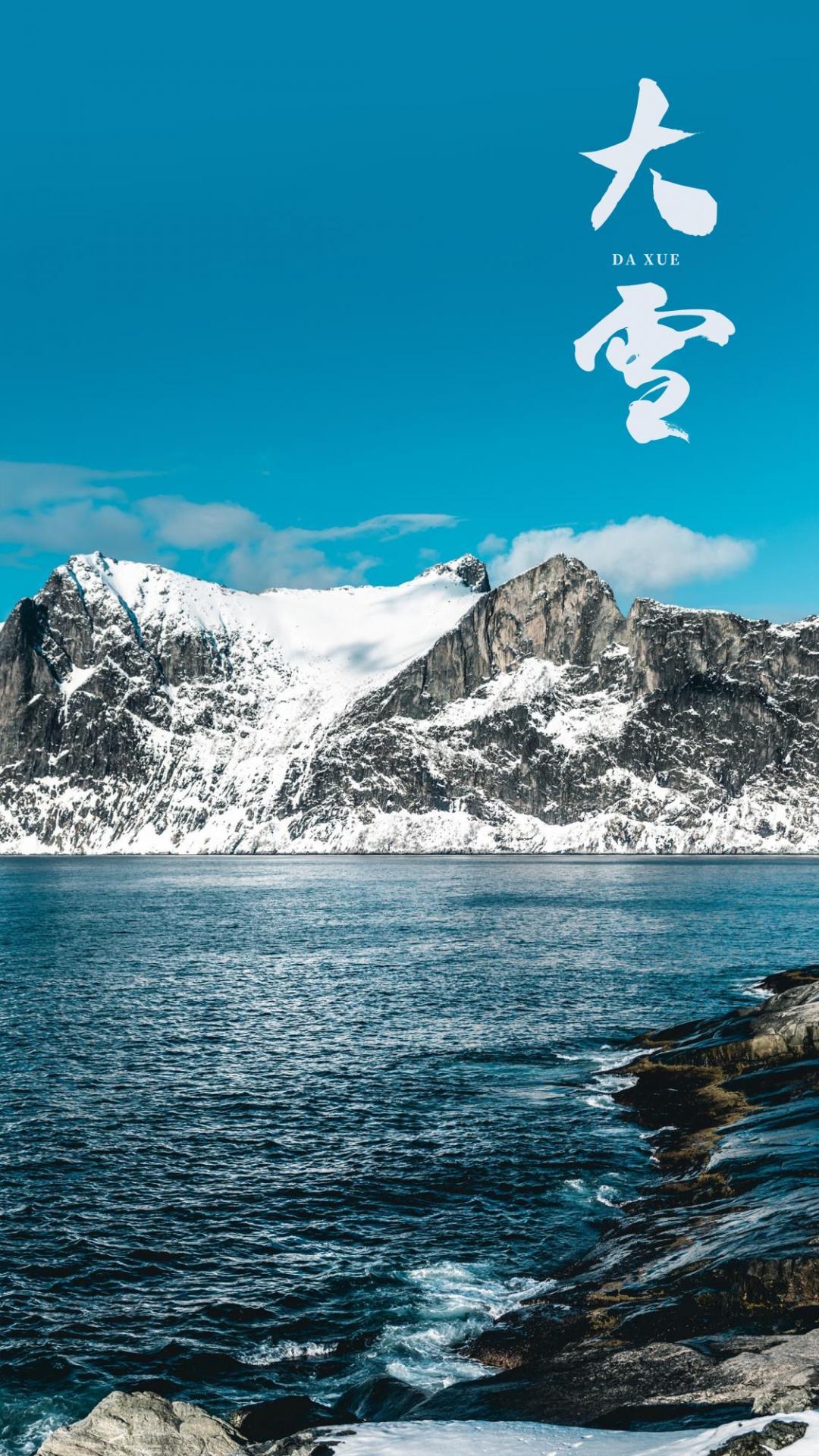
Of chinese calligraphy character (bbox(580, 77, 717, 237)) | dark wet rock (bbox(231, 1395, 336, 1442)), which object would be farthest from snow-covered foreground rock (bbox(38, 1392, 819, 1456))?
chinese calligraphy character (bbox(580, 77, 717, 237))

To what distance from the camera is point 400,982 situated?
249ft

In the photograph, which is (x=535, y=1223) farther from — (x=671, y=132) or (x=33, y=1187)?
(x=671, y=132)

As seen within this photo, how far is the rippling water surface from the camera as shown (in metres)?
23.7

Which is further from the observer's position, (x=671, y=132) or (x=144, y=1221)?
(x=671, y=132)

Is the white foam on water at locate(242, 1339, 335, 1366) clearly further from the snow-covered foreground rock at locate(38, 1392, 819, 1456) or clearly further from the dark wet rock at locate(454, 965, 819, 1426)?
the snow-covered foreground rock at locate(38, 1392, 819, 1456)

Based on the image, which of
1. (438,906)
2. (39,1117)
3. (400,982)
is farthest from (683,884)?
(39,1117)

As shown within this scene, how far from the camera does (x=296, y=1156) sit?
36188 millimetres

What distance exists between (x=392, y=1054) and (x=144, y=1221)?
74.4 feet

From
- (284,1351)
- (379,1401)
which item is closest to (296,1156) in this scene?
(284,1351)

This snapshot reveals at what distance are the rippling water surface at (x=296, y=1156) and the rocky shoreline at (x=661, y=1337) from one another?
1322 millimetres

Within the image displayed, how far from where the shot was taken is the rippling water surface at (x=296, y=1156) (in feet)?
77.7

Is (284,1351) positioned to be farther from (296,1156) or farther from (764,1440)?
(764,1440)

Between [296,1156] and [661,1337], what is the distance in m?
18.3

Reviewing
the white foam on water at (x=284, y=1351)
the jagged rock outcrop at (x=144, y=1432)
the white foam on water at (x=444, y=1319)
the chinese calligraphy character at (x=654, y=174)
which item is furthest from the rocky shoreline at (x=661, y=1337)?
the chinese calligraphy character at (x=654, y=174)
